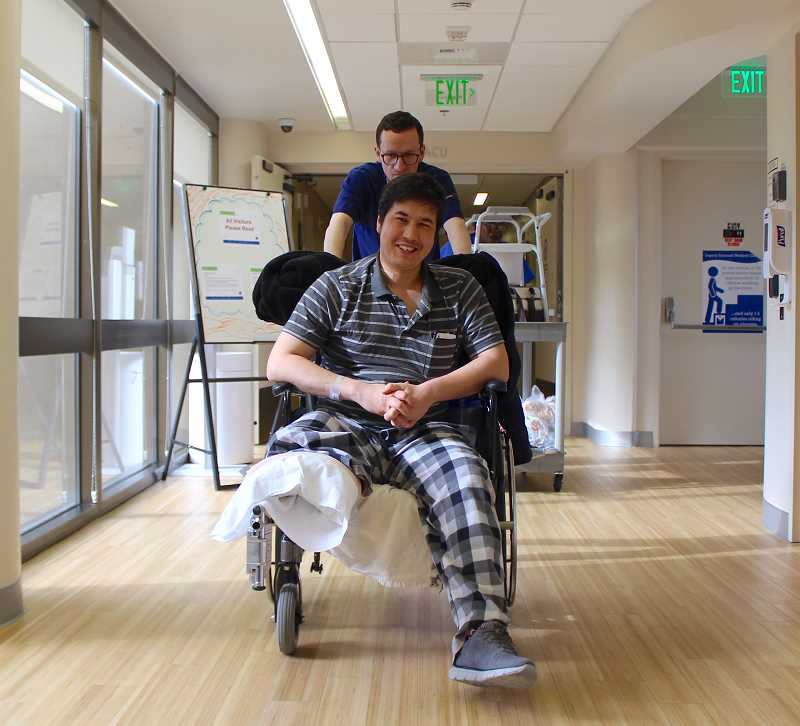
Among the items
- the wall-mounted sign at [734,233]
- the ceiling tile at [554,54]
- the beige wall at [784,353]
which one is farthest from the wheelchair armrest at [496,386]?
the wall-mounted sign at [734,233]

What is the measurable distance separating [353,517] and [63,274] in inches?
85.6

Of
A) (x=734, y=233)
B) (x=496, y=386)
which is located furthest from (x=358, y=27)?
(x=734, y=233)

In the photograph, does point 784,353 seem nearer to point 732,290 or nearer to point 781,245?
point 781,245

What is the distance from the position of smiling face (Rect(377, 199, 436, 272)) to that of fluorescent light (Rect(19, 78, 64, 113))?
170 centimetres

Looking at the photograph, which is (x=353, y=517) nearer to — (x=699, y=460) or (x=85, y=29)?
(x=85, y=29)

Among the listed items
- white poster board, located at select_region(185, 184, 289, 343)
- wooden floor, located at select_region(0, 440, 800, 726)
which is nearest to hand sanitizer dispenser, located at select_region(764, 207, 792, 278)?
wooden floor, located at select_region(0, 440, 800, 726)

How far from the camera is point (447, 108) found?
5.89 meters

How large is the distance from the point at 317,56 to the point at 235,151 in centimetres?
145

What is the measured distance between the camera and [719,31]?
3668 mm

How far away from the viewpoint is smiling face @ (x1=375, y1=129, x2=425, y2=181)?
2.65 m

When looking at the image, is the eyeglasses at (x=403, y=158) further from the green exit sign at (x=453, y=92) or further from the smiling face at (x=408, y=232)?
the green exit sign at (x=453, y=92)

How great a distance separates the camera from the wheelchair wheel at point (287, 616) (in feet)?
6.92

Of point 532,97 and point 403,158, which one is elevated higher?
point 532,97

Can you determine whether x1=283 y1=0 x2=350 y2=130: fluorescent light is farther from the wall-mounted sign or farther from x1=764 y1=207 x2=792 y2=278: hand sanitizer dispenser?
the wall-mounted sign
